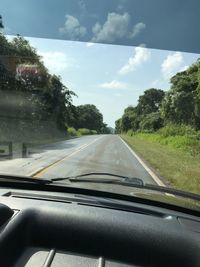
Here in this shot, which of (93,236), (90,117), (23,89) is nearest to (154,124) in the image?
(23,89)

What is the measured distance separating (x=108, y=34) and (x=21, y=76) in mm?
34397

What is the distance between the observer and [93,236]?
2664mm

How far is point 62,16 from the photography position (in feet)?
30.1

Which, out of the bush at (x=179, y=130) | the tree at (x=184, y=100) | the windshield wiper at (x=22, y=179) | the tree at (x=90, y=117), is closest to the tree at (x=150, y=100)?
the tree at (x=90, y=117)

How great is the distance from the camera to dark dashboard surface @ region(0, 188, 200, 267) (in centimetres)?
251

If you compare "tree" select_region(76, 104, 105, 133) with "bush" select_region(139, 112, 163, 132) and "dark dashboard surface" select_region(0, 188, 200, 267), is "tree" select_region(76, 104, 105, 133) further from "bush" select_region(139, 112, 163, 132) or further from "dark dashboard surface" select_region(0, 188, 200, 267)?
"dark dashboard surface" select_region(0, 188, 200, 267)

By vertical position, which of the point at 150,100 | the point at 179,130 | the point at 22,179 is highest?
the point at 150,100

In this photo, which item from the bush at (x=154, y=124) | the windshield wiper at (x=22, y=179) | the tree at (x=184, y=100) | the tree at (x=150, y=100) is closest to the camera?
the windshield wiper at (x=22, y=179)

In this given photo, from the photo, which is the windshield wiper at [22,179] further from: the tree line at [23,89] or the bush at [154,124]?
the bush at [154,124]

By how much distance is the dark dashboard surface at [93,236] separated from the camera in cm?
251

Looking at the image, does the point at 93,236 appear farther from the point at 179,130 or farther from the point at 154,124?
the point at 154,124

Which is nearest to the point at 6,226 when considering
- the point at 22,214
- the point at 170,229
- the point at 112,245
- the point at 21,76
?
the point at 22,214

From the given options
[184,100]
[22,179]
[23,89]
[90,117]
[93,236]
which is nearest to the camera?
[93,236]

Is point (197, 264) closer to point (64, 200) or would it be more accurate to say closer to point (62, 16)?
point (64, 200)
